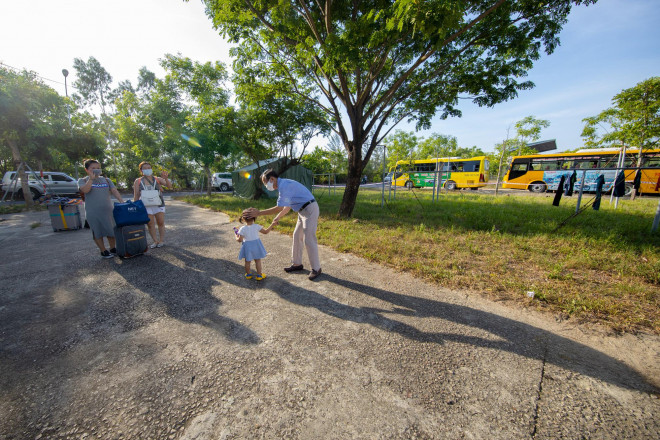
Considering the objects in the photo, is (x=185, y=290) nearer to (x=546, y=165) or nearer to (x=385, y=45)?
(x=385, y=45)

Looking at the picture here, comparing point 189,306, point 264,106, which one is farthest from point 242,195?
point 189,306

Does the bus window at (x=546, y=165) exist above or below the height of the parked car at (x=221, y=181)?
above

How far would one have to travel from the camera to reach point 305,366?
6.58ft

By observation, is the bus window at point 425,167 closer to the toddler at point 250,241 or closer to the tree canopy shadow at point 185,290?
the toddler at point 250,241

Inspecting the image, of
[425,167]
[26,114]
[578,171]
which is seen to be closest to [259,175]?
[26,114]

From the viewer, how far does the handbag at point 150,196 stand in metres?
4.76

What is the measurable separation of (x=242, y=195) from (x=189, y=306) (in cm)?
1498

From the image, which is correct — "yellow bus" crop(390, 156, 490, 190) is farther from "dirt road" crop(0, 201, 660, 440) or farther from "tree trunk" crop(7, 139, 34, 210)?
"tree trunk" crop(7, 139, 34, 210)

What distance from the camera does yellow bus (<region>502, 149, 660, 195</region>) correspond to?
14.3m

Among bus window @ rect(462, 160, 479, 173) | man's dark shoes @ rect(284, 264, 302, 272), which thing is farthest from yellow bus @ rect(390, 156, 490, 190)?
man's dark shoes @ rect(284, 264, 302, 272)

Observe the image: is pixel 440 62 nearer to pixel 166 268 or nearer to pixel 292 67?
pixel 292 67

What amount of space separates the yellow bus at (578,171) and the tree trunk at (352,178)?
1393cm

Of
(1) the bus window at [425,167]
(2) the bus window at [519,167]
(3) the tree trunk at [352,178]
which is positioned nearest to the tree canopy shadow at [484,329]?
(3) the tree trunk at [352,178]

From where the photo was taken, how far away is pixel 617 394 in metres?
1.75
